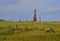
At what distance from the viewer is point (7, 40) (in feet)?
108

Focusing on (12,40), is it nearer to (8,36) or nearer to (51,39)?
(8,36)

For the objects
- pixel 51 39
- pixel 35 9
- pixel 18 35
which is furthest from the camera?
pixel 35 9

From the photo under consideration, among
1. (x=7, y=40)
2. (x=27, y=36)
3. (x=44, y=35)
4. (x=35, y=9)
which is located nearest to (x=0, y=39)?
(x=7, y=40)

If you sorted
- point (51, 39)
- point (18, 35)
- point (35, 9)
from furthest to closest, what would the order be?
point (35, 9), point (18, 35), point (51, 39)

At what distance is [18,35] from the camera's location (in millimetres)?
34844

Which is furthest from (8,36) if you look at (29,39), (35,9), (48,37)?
(35,9)

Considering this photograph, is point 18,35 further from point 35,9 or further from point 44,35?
point 35,9

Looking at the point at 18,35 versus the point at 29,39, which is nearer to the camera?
the point at 29,39

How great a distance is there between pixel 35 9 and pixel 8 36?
1570cm

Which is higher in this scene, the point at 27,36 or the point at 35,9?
the point at 35,9

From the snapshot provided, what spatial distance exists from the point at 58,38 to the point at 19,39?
5809 millimetres

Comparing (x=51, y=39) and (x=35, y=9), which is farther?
(x=35, y=9)

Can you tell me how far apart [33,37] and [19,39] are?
212cm

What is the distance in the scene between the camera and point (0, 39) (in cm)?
3347
